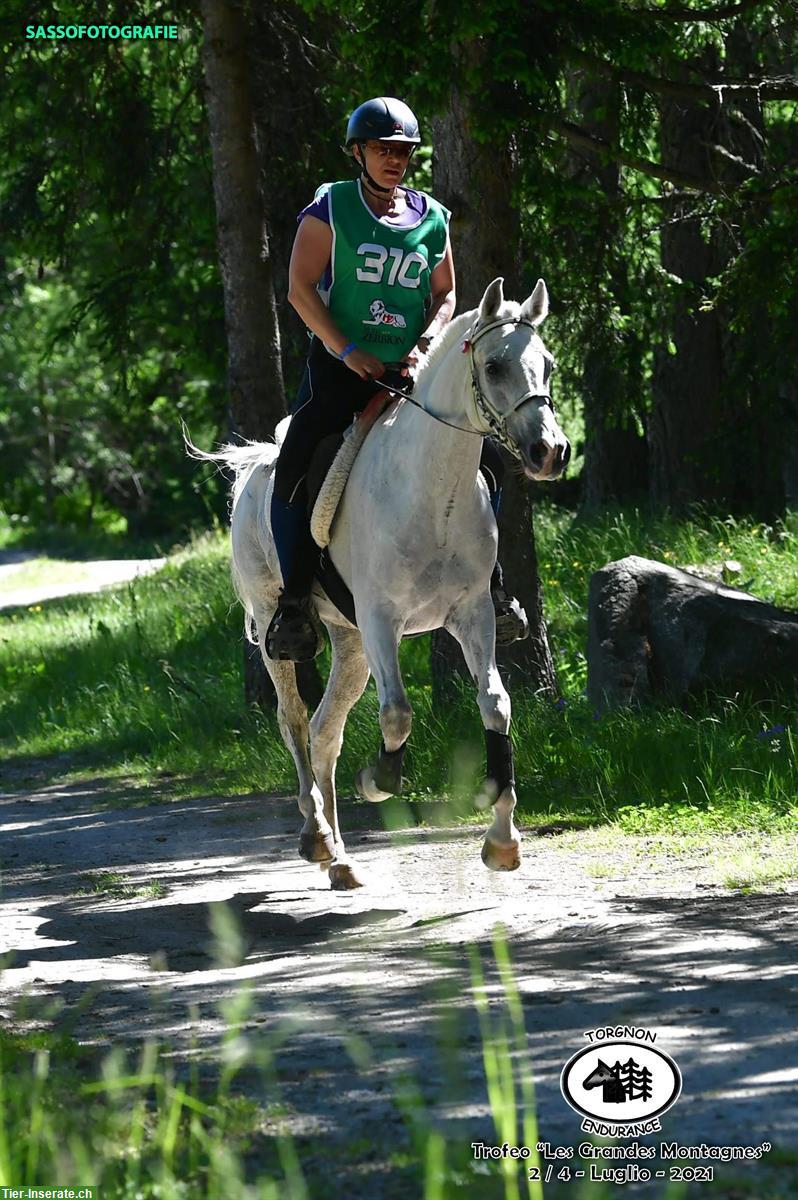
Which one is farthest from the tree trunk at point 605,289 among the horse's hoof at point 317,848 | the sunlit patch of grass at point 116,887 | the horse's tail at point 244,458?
the sunlit patch of grass at point 116,887

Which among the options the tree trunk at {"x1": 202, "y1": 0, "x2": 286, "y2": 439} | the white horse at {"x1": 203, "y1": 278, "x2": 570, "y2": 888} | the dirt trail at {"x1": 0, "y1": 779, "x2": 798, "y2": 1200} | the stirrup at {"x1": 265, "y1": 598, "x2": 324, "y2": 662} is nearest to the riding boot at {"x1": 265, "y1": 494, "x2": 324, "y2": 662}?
the stirrup at {"x1": 265, "y1": 598, "x2": 324, "y2": 662}

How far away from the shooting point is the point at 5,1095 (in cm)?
459

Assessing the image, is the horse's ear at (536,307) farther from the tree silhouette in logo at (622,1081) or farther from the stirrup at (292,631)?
the tree silhouette in logo at (622,1081)

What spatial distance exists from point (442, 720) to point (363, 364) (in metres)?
4.26

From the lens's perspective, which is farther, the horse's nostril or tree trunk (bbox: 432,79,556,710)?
tree trunk (bbox: 432,79,556,710)

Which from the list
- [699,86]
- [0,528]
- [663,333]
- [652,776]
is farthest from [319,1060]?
[0,528]

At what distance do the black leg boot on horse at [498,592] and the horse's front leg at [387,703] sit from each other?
66 centimetres

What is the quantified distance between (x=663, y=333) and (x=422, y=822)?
5063 millimetres

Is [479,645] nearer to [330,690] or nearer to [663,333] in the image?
[330,690]

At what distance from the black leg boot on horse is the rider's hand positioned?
2.19 feet

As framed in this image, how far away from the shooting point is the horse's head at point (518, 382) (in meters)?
6.39

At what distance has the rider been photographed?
762 centimetres

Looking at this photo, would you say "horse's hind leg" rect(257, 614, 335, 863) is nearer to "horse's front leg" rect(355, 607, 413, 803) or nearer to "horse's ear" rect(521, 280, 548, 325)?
"horse's front leg" rect(355, 607, 413, 803)

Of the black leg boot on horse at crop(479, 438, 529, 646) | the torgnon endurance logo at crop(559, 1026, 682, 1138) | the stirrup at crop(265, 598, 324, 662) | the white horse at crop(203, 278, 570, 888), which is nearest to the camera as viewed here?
the torgnon endurance logo at crop(559, 1026, 682, 1138)
